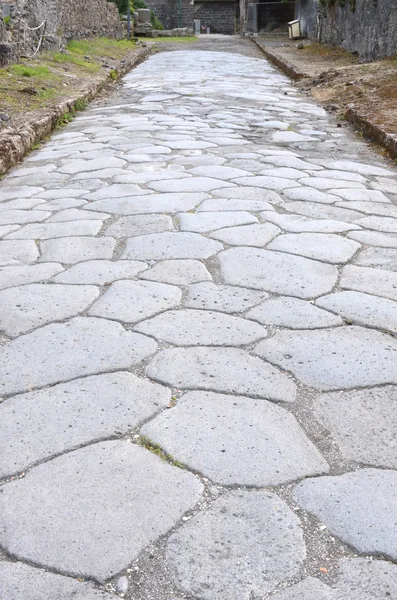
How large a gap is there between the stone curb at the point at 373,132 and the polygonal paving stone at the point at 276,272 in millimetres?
2841

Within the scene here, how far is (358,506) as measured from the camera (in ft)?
5.64

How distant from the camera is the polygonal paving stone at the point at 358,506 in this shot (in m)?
1.61

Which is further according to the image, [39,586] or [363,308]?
[363,308]

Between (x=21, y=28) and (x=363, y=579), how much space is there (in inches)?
445

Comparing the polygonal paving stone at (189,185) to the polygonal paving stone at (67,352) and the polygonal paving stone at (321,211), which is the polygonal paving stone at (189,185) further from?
the polygonal paving stone at (67,352)

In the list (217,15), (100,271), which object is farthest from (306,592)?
(217,15)

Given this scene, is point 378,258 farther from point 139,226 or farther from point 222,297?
point 139,226

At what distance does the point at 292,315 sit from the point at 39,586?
1577 millimetres

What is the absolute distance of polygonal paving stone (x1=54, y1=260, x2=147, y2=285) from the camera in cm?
313

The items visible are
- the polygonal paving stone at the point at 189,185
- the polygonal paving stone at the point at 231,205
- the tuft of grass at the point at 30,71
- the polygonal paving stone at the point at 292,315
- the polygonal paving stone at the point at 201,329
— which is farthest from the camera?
the tuft of grass at the point at 30,71

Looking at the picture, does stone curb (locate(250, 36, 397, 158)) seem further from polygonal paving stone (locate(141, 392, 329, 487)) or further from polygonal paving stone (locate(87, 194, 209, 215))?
polygonal paving stone (locate(141, 392, 329, 487))

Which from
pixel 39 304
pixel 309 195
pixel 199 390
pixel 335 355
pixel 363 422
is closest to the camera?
pixel 363 422

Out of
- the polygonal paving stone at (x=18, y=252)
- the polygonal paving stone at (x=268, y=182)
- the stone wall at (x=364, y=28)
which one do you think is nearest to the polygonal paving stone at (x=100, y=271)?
the polygonal paving stone at (x=18, y=252)

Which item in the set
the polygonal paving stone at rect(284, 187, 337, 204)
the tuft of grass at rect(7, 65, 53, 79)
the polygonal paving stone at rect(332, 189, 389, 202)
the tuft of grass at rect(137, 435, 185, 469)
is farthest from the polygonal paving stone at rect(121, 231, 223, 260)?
the tuft of grass at rect(7, 65, 53, 79)
